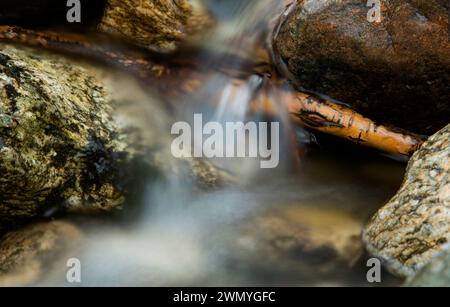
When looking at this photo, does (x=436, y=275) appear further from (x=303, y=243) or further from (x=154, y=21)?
(x=154, y=21)

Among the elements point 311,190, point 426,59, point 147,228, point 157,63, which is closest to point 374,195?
point 311,190

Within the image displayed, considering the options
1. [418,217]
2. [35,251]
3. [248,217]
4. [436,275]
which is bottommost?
[436,275]

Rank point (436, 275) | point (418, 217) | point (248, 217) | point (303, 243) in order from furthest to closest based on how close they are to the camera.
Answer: point (248, 217) → point (303, 243) → point (418, 217) → point (436, 275)

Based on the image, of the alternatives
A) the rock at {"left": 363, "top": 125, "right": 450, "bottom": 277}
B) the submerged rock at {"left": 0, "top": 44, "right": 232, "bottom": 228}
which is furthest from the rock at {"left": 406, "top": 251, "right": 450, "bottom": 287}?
the submerged rock at {"left": 0, "top": 44, "right": 232, "bottom": 228}

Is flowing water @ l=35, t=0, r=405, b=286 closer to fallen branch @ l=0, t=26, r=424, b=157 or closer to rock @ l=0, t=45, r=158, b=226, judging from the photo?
fallen branch @ l=0, t=26, r=424, b=157

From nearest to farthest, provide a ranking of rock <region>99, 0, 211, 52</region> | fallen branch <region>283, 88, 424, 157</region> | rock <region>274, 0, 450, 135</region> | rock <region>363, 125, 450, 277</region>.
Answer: rock <region>363, 125, 450, 277</region>
rock <region>274, 0, 450, 135</region>
fallen branch <region>283, 88, 424, 157</region>
rock <region>99, 0, 211, 52</region>

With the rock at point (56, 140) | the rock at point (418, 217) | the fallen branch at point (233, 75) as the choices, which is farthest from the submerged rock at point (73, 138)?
the rock at point (418, 217)

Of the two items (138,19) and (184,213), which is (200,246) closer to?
(184,213)

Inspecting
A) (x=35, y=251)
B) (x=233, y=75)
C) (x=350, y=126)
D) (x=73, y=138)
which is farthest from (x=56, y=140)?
(x=350, y=126)
